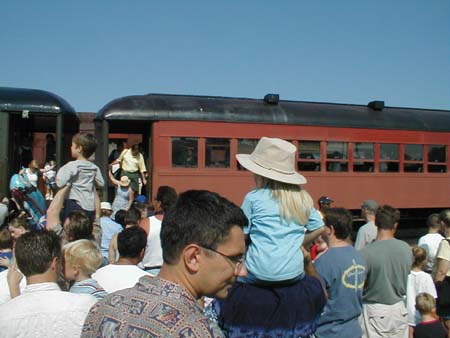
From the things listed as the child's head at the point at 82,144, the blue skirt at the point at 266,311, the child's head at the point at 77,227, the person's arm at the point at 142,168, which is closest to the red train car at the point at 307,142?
the person's arm at the point at 142,168

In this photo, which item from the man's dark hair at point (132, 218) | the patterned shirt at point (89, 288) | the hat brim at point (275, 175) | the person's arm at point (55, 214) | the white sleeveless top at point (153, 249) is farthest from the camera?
the man's dark hair at point (132, 218)

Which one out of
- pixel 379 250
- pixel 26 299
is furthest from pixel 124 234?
pixel 379 250

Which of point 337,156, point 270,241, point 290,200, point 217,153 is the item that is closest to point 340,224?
point 290,200

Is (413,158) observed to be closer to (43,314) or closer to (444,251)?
(444,251)

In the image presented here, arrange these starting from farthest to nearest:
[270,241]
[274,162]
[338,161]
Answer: [338,161], [274,162], [270,241]

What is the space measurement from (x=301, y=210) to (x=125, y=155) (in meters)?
8.96

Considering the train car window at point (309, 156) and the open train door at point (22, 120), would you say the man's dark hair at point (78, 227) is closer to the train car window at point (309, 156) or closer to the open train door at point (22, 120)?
the open train door at point (22, 120)

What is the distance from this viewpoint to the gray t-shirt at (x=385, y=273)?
165 inches

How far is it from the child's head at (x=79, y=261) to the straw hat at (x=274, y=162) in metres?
1.16

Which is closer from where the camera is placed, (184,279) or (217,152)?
(184,279)

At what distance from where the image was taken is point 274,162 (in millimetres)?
2848

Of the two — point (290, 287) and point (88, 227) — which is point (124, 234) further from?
point (290, 287)

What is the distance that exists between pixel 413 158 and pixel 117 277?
469 inches

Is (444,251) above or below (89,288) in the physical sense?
below
